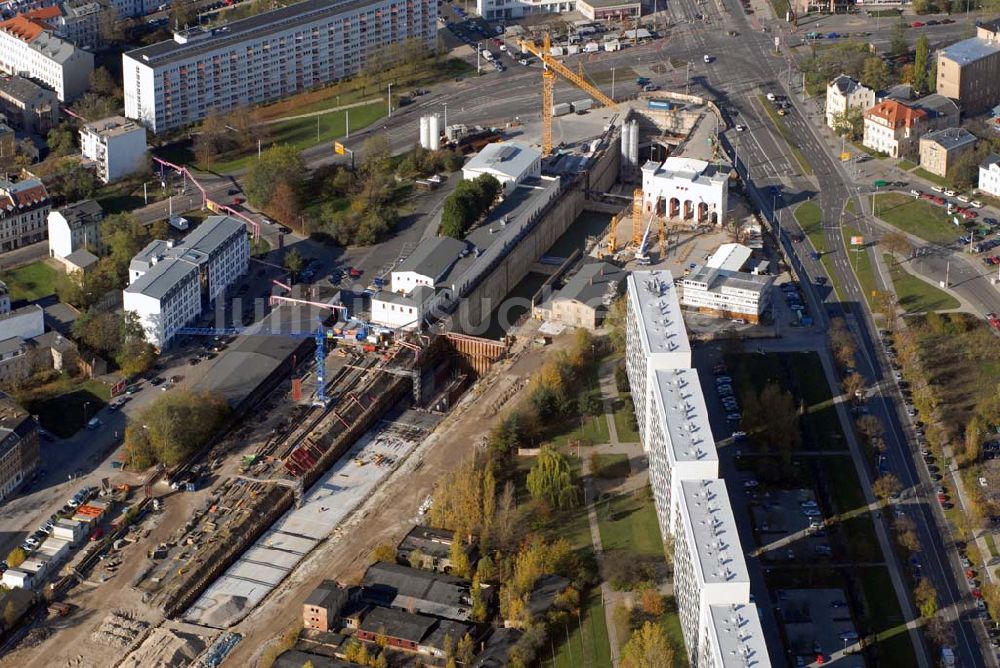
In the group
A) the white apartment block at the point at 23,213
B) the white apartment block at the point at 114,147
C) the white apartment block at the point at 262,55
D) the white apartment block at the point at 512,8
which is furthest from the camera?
the white apartment block at the point at 512,8

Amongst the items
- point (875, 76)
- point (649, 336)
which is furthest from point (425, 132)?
point (649, 336)

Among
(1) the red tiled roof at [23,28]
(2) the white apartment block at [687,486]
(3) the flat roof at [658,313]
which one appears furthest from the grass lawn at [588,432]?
(1) the red tiled roof at [23,28]

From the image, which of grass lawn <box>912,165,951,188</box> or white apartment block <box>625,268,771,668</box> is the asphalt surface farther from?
white apartment block <box>625,268,771,668</box>

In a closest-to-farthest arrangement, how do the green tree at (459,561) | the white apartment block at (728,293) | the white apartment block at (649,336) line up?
1. the green tree at (459,561)
2. the white apartment block at (649,336)
3. the white apartment block at (728,293)

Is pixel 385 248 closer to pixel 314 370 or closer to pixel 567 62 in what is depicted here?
pixel 314 370

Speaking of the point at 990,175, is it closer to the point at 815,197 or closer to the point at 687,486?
the point at 815,197

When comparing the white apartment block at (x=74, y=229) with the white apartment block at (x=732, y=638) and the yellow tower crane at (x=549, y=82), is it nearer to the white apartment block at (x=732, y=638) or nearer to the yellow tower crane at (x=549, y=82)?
the yellow tower crane at (x=549, y=82)

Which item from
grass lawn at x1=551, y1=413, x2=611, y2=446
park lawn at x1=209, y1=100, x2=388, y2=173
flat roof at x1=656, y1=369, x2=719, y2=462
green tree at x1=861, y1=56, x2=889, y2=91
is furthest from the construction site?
green tree at x1=861, y1=56, x2=889, y2=91
